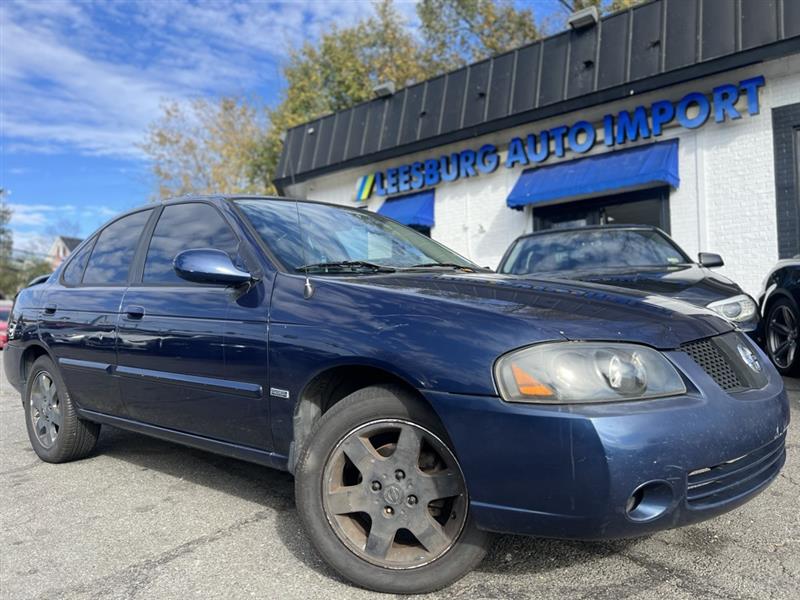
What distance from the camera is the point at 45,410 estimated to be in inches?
169

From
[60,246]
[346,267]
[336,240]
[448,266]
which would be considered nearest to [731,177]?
[448,266]

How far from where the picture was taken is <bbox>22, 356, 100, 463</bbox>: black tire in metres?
4.09

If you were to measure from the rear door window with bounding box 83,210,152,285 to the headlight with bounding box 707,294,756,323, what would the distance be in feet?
13.7

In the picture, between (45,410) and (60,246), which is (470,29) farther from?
(60,246)

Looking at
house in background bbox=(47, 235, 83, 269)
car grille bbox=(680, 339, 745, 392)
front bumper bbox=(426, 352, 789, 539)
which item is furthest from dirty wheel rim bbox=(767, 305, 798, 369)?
house in background bbox=(47, 235, 83, 269)

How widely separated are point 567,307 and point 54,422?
352cm

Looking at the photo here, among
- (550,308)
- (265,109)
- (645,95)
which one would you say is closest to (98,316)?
(550,308)

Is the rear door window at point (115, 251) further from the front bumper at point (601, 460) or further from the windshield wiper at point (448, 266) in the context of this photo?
the front bumper at point (601, 460)

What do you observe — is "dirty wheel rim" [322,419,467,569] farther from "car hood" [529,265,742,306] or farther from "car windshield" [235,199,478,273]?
"car hood" [529,265,742,306]

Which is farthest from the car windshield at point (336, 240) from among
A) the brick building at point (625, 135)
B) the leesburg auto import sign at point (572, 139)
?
the leesburg auto import sign at point (572, 139)

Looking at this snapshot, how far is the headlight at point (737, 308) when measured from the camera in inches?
200

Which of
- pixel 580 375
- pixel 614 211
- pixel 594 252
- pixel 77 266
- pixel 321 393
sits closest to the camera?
pixel 580 375

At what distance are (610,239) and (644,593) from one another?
489 cm

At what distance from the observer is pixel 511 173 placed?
1230cm
